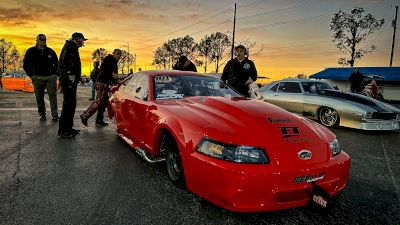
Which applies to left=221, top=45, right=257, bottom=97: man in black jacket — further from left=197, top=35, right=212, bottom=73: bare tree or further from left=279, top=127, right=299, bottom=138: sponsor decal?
left=197, top=35, right=212, bottom=73: bare tree

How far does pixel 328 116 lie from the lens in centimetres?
781

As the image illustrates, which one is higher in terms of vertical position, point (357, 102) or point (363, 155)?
point (357, 102)

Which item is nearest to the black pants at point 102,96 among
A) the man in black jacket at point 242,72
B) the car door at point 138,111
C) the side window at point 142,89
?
the car door at point 138,111

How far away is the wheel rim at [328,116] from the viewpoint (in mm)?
7629

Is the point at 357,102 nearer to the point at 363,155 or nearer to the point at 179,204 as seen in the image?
the point at 363,155

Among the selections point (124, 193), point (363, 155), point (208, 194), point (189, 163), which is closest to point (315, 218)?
point (208, 194)

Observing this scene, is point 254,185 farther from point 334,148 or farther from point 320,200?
point 334,148

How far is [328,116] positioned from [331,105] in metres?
0.34

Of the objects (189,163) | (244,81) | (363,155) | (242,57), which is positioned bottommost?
(363,155)

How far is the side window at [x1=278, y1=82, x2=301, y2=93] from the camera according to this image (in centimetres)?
863

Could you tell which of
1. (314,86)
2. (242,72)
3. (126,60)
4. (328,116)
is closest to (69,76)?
(242,72)

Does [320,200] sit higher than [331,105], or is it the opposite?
[331,105]

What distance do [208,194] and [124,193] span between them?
3.17ft

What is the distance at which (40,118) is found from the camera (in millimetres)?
7633
